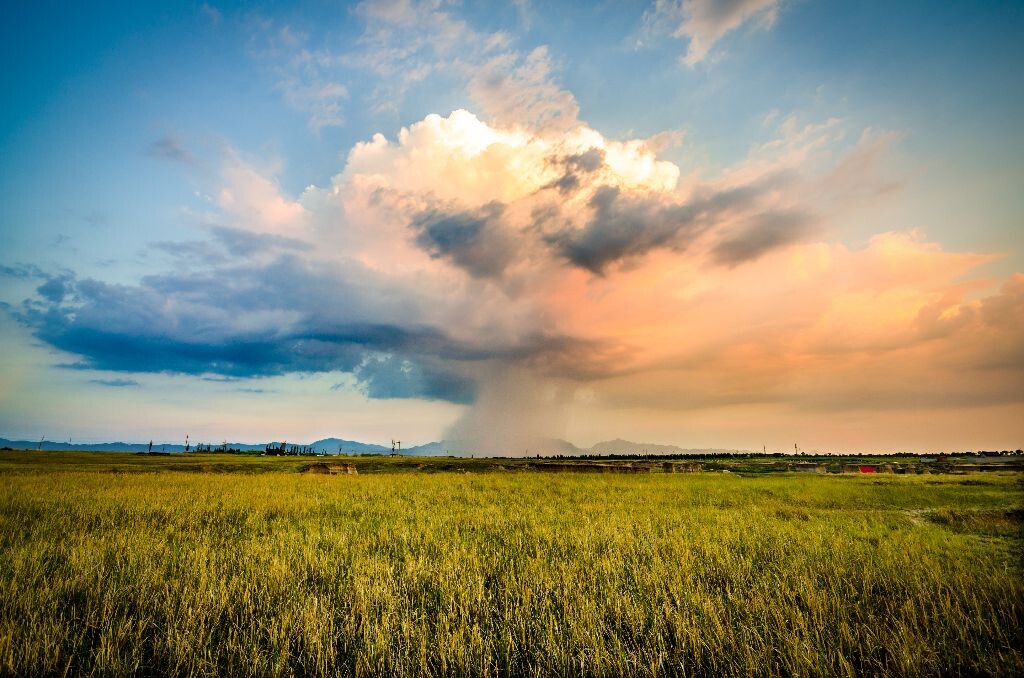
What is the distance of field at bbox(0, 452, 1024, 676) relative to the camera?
16.1ft

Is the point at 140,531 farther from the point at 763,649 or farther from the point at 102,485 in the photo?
the point at 102,485

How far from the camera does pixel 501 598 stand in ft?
22.7

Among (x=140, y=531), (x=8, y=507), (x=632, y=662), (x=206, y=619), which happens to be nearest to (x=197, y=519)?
(x=140, y=531)

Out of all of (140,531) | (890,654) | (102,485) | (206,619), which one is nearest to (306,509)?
(140,531)

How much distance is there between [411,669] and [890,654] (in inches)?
214

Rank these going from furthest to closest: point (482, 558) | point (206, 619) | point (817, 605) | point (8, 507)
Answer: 1. point (8, 507)
2. point (482, 558)
3. point (817, 605)
4. point (206, 619)

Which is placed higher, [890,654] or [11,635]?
[11,635]

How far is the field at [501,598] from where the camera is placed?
4.90 m

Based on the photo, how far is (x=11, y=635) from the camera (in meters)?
4.89

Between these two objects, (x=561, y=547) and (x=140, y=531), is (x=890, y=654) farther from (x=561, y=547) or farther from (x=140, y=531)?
(x=140, y=531)

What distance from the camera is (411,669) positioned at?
4762 mm

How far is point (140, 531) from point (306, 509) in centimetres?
635

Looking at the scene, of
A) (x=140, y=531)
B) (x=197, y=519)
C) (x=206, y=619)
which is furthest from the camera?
(x=197, y=519)

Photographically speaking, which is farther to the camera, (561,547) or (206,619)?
(561,547)
